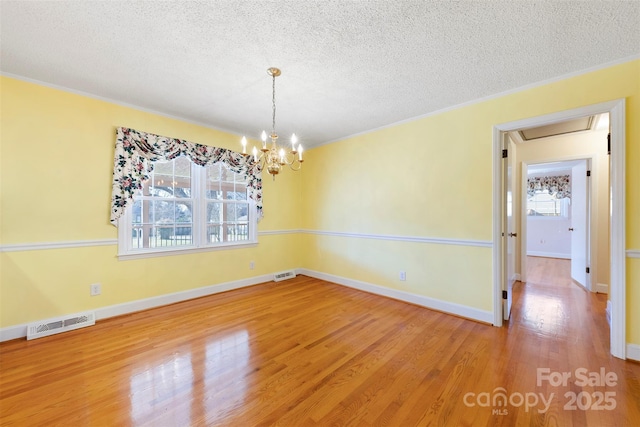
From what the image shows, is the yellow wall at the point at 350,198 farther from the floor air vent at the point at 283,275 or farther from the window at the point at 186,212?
the floor air vent at the point at 283,275

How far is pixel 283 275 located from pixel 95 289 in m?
2.60

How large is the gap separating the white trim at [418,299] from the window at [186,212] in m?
1.68

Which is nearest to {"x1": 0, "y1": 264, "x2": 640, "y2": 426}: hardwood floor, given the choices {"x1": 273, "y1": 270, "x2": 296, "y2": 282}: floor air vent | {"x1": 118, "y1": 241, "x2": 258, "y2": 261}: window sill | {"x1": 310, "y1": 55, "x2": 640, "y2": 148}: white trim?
{"x1": 118, "y1": 241, "x2": 258, "y2": 261}: window sill

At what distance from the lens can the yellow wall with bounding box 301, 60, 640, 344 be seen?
6.96 feet

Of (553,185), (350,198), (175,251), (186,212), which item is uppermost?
(553,185)

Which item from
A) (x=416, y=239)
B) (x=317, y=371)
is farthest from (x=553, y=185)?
(x=317, y=371)

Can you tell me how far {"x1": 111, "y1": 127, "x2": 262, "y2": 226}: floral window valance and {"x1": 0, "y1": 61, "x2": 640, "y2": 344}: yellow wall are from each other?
11cm

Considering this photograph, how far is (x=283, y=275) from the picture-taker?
460 centimetres

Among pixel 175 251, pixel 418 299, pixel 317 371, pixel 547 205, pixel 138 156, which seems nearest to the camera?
pixel 317 371

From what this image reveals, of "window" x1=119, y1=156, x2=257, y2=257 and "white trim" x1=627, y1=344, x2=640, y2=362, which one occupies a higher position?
"window" x1=119, y1=156, x2=257, y2=257

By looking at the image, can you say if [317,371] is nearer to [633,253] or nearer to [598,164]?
[633,253]

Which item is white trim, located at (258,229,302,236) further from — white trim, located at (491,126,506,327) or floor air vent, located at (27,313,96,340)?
white trim, located at (491,126,506,327)

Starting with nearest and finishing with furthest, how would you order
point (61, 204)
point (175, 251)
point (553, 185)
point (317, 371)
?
point (317, 371), point (61, 204), point (175, 251), point (553, 185)

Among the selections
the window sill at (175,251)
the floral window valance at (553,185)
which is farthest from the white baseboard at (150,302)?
the floral window valance at (553,185)
